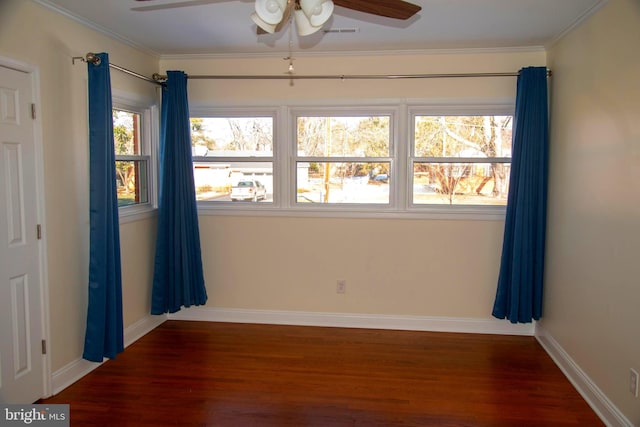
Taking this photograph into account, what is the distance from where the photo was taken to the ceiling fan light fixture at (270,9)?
1812 millimetres

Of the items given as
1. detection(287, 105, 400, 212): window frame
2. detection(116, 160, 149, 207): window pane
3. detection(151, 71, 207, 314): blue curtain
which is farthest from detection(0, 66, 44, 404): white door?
detection(287, 105, 400, 212): window frame

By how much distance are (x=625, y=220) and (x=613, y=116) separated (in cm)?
64

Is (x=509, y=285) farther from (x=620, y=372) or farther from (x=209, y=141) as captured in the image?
(x=209, y=141)

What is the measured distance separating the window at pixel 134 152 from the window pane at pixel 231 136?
423 millimetres

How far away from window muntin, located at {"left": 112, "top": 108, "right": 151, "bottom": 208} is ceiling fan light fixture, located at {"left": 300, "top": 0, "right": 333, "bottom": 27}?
8.04 ft

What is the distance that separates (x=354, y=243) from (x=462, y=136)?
137 centimetres

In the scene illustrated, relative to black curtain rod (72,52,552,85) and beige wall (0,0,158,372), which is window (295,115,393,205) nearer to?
black curtain rod (72,52,552,85)

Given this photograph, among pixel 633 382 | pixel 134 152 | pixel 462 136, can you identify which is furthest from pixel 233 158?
pixel 633 382

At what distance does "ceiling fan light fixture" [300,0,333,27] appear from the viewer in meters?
1.84

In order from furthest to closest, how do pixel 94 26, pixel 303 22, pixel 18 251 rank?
pixel 94 26 → pixel 18 251 → pixel 303 22

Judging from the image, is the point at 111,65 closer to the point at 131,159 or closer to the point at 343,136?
the point at 131,159

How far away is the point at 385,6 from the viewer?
2.02 meters

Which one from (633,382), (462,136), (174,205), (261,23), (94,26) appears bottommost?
(633,382)

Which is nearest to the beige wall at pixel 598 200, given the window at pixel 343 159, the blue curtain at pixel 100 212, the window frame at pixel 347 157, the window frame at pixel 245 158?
the window frame at pixel 347 157
